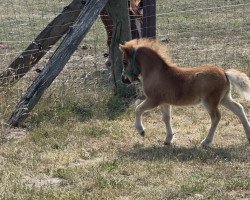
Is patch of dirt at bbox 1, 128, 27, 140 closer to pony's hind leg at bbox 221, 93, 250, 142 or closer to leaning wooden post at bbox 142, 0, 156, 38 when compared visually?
pony's hind leg at bbox 221, 93, 250, 142

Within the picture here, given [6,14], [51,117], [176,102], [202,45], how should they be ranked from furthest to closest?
[6,14]
[202,45]
[51,117]
[176,102]

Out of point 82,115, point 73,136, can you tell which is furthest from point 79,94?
point 73,136

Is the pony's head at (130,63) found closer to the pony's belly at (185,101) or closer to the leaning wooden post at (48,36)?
the pony's belly at (185,101)

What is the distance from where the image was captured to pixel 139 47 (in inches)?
289

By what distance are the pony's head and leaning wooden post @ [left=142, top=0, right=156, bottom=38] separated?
8.38 feet

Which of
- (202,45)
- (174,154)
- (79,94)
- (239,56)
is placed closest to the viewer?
(174,154)

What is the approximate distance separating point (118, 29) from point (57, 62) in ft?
4.50

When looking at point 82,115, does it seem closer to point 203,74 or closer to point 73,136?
point 73,136

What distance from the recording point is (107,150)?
690cm

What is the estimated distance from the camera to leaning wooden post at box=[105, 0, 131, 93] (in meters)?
8.77

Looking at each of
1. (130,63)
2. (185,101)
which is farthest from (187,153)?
(130,63)

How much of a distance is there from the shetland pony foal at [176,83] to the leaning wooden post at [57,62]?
861 millimetres

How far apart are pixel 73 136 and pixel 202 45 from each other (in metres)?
5.89

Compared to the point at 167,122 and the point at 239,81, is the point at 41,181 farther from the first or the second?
the point at 239,81
